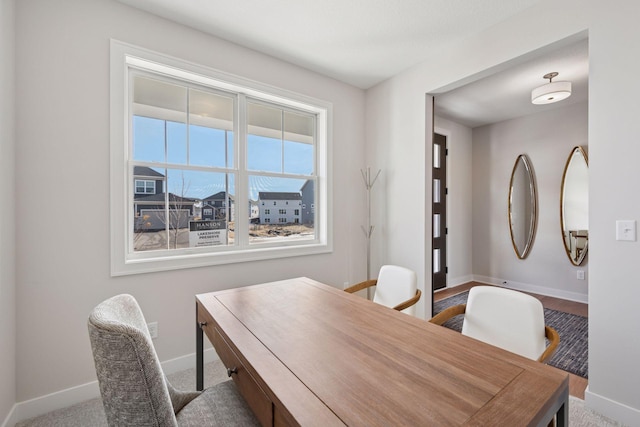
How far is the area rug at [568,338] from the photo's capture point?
238 cm

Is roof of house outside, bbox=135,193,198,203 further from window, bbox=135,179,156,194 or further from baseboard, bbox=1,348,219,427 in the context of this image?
baseboard, bbox=1,348,219,427

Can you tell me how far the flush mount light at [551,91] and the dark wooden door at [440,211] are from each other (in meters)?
1.56

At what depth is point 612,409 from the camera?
1736 mm

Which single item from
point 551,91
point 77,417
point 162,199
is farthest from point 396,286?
point 551,91

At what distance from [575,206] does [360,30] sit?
3849mm

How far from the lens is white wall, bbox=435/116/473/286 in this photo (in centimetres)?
477

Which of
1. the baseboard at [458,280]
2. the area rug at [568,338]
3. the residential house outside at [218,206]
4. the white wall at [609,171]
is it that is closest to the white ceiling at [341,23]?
the white wall at [609,171]

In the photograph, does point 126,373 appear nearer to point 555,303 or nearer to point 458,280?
point 555,303

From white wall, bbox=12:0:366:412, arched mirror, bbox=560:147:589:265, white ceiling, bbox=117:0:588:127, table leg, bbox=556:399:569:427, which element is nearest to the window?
white wall, bbox=12:0:366:412

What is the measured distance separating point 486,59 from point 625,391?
8.25ft

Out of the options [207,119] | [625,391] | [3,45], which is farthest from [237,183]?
[625,391]

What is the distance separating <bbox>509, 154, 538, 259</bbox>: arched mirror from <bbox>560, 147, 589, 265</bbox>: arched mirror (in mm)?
388

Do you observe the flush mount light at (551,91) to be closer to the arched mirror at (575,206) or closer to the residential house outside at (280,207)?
the arched mirror at (575,206)

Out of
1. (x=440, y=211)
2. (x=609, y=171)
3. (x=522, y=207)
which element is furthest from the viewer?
(x=440, y=211)
